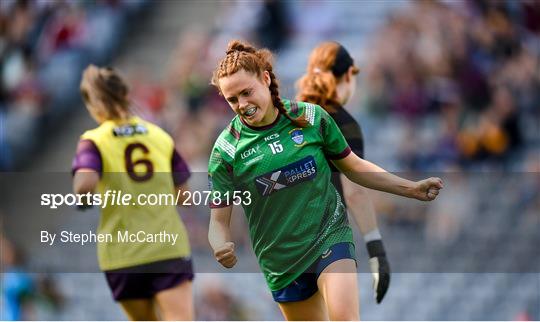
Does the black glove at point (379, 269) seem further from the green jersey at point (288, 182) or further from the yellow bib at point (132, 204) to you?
the yellow bib at point (132, 204)

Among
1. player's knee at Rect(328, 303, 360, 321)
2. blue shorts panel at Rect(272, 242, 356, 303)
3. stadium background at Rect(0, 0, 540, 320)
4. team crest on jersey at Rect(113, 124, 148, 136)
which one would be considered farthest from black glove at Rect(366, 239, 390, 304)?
stadium background at Rect(0, 0, 540, 320)

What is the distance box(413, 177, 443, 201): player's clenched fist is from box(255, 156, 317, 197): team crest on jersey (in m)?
0.50

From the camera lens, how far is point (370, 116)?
13.1 m

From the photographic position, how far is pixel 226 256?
239 inches

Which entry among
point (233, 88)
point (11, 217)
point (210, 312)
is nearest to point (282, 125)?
point (233, 88)

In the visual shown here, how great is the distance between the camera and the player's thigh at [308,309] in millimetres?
6703

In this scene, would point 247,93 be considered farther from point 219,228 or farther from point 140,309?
point 140,309

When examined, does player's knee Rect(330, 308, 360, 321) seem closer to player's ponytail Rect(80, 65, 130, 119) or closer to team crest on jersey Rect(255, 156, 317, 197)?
team crest on jersey Rect(255, 156, 317, 197)

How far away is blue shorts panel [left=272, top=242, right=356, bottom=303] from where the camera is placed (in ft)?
21.4

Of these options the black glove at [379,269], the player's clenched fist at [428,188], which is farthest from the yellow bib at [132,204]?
the player's clenched fist at [428,188]

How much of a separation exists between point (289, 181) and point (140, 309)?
182 centimetres

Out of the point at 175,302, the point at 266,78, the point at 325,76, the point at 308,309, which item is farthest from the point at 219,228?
the point at 175,302

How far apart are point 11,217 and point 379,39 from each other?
A: 14.2 ft

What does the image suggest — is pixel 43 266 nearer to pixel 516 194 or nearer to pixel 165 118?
pixel 165 118
